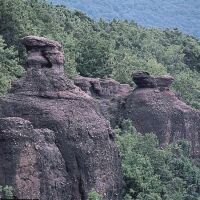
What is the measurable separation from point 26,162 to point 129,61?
132 ft

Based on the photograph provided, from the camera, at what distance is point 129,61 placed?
63.9m

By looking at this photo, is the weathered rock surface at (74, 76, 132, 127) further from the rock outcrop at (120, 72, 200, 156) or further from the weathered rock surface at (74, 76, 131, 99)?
the rock outcrop at (120, 72, 200, 156)

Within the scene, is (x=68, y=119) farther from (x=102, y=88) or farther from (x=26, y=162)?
(x=102, y=88)

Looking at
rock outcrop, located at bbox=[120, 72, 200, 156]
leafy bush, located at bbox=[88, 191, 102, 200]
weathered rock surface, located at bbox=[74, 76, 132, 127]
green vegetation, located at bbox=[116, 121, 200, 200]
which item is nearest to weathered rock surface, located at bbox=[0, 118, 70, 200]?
leafy bush, located at bbox=[88, 191, 102, 200]

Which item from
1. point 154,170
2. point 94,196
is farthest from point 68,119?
point 154,170

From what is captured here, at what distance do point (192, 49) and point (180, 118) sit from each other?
51245 millimetres

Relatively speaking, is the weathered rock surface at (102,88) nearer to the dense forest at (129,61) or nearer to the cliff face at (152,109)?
the cliff face at (152,109)

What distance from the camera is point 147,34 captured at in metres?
94.8

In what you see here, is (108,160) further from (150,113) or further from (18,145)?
(150,113)

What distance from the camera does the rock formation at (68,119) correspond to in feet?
89.9

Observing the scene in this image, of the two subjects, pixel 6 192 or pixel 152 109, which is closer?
pixel 6 192

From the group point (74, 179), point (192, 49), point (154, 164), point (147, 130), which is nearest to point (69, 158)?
point (74, 179)

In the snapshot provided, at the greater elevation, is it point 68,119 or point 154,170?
point 68,119

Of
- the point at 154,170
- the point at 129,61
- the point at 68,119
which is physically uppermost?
the point at 68,119
